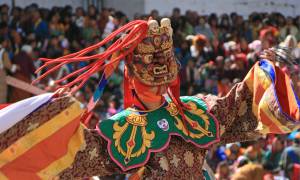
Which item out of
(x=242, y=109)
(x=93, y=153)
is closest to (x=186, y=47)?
(x=242, y=109)

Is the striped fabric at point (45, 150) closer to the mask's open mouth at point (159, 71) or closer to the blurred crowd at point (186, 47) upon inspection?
the mask's open mouth at point (159, 71)

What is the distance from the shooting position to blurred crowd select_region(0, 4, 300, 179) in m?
10.4

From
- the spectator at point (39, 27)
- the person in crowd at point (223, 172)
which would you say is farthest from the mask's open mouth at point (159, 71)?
the spectator at point (39, 27)

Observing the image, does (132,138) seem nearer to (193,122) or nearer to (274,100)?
(193,122)

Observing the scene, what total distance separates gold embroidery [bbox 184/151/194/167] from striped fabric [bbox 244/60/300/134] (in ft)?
1.41

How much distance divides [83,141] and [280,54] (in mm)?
1187

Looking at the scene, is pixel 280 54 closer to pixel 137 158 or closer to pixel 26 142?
pixel 137 158

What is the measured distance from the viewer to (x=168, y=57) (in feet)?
17.0

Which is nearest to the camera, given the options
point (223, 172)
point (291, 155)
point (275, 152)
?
point (223, 172)

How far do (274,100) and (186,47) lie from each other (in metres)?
7.69

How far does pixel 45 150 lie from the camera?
479cm

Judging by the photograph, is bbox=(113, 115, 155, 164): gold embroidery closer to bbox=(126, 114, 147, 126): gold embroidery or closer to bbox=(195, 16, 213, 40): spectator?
bbox=(126, 114, 147, 126): gold embroidery

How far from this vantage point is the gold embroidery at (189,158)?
5.10 metres

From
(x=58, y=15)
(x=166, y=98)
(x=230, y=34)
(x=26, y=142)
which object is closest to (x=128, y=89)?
(x=166, y=98)
